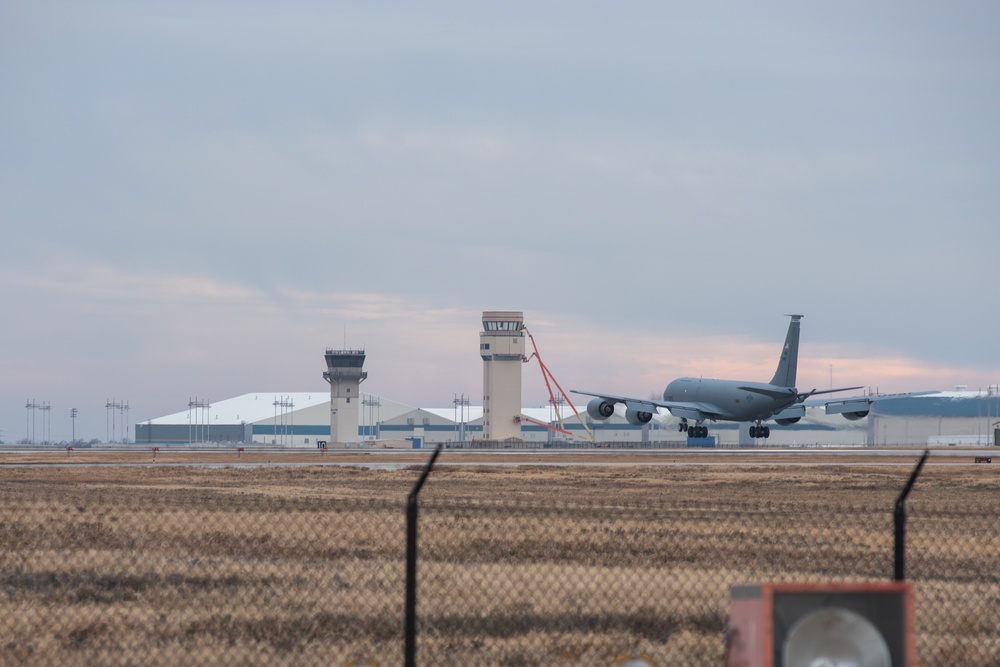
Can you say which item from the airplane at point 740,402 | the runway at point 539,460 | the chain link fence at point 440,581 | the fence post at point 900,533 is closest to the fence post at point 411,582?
the chain link fence at point 440,581

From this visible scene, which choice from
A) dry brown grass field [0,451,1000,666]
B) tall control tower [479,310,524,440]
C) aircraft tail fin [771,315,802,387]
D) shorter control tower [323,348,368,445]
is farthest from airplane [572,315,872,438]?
Answer: shorter control tower [323,348,368,445]

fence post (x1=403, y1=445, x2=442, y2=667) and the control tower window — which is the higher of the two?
the control tower window

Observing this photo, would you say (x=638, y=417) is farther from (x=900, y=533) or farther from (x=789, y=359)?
(x=900, y=533)

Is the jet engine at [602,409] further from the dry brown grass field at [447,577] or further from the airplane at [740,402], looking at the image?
the dry brown grass field at [447,577]

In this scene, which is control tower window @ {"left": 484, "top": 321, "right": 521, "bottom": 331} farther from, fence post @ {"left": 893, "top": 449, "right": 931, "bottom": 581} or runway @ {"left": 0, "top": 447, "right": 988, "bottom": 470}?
fence post @ {"left": 893, "top": 449, "right": 931, "bottom": 581}

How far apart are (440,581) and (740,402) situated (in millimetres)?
84680

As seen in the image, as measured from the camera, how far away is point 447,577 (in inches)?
672

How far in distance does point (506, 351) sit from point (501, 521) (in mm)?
131829

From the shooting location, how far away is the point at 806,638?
Result: 854 centimetres

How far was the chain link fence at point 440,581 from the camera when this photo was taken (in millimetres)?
A: 12328

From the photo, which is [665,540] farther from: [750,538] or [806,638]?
[806,638]

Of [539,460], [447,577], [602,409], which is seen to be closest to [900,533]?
[447,577]

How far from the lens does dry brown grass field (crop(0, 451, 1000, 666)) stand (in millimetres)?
12422

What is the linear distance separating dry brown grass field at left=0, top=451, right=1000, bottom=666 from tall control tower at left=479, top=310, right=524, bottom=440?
406ft
